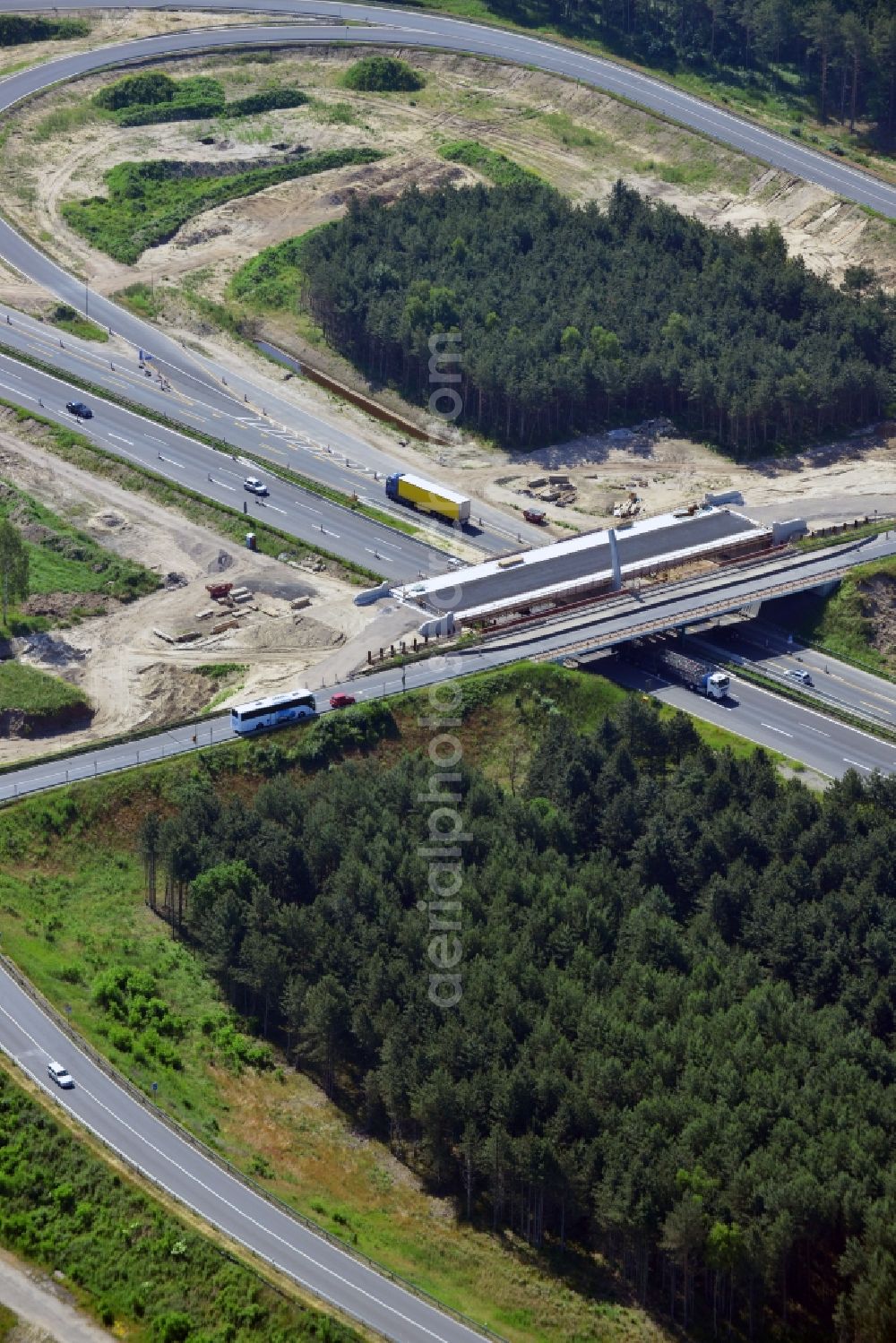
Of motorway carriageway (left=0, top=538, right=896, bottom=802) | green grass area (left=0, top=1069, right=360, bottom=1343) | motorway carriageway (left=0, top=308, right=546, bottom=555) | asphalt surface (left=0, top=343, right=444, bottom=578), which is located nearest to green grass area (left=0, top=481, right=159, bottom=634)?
asphalt surface (left=0, top=343, right=444, bottom=578)

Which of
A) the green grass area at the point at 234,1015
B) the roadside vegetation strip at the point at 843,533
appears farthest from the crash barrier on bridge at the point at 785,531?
the green grass area at the point at 234,1015

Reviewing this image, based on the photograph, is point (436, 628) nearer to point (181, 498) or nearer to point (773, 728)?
point (773, 728)

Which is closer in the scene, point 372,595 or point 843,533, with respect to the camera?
point 372,595

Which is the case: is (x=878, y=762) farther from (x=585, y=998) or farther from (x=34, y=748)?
(x=34, y=748)

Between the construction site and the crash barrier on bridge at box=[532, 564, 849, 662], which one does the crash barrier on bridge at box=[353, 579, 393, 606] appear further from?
the crash barrier on bridge at box=[532, 564, 849, 662]

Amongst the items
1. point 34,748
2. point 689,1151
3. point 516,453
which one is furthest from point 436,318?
point 689,1151

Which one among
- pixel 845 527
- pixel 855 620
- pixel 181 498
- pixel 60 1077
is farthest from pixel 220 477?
pixel 60 1077
